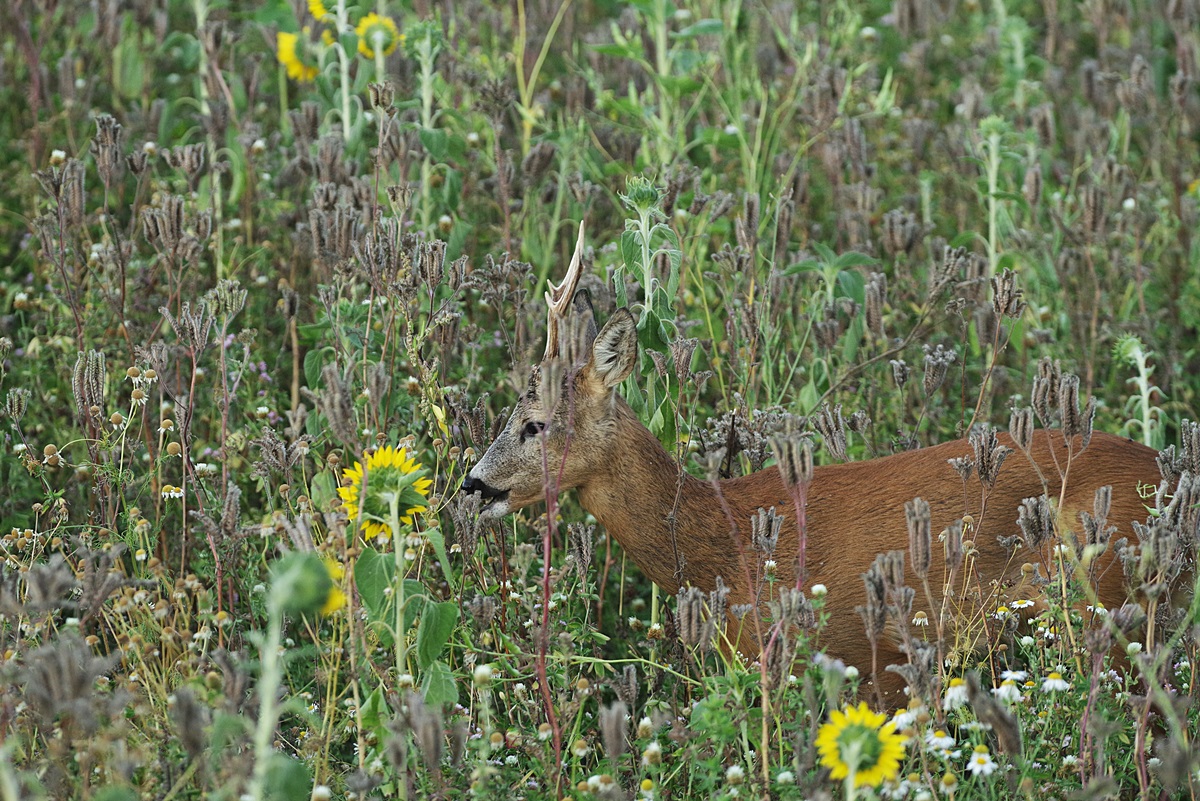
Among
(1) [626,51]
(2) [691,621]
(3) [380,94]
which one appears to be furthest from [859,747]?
(1) [626,51]

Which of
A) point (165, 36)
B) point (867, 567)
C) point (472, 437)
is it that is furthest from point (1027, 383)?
point (165, 36)

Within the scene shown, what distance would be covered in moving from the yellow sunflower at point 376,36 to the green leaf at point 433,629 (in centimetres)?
346

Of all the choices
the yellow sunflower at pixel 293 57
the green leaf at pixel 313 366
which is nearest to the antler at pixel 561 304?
the green leaf at pixel 313 366

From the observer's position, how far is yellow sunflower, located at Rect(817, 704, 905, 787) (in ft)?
9.38

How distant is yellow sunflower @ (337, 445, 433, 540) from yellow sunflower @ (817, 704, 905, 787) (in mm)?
1117

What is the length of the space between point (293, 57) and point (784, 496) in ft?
12.5

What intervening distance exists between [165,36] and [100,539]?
412 cm

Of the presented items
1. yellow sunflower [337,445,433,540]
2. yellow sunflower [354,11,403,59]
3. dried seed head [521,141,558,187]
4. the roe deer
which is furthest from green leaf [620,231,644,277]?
yellow sunflower [354,11,403,59]

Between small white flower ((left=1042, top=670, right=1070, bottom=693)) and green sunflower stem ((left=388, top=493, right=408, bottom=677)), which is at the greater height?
green sunflower stem ((left=388, top=493, right=408, bottom=677))

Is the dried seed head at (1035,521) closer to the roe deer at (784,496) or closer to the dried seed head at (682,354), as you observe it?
the roe deer at (784,496)

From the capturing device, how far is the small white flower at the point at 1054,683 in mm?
3521

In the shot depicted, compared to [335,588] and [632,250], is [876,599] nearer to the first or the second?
[335,588]

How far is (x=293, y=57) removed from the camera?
710cm

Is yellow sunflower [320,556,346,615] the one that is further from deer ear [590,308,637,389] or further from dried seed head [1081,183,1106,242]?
dried seed head [1081,183,1106,242]
